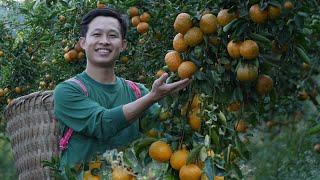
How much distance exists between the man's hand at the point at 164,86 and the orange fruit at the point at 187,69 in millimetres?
17

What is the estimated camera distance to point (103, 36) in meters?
2.35

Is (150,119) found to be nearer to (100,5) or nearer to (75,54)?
(100,5)

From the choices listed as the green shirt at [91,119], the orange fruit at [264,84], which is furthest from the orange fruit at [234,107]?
the green shirt at [91,119]

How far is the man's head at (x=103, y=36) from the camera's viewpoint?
233 centimetres

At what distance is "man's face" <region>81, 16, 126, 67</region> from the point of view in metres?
2.33

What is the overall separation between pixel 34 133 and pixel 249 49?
43.6 inches

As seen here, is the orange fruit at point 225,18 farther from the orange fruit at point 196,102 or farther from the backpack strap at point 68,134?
the backpack strap at point 68,134

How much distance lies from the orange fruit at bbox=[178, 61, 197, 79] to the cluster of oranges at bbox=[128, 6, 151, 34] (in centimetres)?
154

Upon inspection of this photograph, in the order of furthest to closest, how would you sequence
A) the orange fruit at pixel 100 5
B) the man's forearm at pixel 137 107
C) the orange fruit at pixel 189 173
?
1. the orange fruit at pixel 100 5
2. the man's forearm at pixel 137 107
3. the orange fruit at pixel 189 173

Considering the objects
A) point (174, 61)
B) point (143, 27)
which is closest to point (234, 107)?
point (174, 61)

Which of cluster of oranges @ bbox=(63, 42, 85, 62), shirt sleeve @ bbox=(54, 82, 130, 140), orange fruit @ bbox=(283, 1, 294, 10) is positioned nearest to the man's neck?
shirt sleeve @ bbox=(54, 82, 130, 140)

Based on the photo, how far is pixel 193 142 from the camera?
1882mm

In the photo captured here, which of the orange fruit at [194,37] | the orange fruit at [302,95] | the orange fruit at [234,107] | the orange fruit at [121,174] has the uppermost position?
the orange fruit at [194,37]

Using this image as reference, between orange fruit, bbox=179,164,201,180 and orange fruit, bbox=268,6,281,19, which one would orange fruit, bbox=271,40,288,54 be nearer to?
orange fruit, bbox=268,6,281,19
